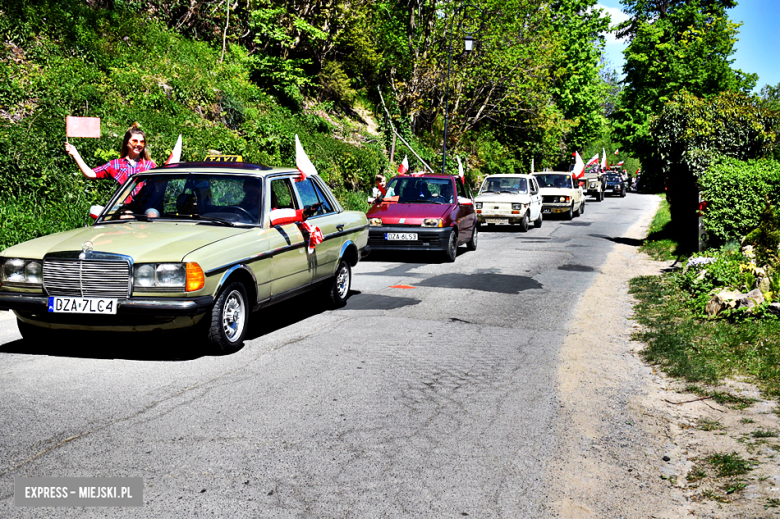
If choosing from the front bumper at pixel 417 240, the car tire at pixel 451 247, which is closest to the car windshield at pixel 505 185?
the car tire at pixel 451 247

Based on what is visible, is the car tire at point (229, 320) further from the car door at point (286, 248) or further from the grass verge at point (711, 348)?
the grass verge at point (711, 348)

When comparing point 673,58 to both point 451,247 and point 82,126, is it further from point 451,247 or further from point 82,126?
point 82,126

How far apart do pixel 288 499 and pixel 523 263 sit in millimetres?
11263

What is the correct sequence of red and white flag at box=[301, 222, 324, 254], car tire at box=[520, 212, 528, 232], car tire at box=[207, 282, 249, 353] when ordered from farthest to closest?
car tire at box=[520, 212, 528, 232] < red and white flag at box=[301, 222, 324, 254] < car tire at box=[207, 282, 249, 353]

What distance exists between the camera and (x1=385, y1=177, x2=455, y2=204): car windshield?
1504cm

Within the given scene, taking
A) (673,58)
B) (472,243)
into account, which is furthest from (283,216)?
(673,58)

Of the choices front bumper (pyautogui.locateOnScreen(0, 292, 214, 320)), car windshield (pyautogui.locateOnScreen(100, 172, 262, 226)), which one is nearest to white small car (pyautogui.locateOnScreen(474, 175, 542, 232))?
car windshield (pyautogui.locateOnScreen(100, 172, 262, 226))

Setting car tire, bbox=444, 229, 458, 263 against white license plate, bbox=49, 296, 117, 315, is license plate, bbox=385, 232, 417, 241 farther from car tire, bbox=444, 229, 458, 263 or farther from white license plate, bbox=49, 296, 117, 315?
white license plate, bbox=49, 296, 117, 315

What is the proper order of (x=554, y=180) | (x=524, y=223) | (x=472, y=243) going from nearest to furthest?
(x=472, y=243)
(x=524, y=223)
(x=554, y=180)

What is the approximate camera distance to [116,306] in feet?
19.3

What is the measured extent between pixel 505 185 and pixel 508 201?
3.76ft

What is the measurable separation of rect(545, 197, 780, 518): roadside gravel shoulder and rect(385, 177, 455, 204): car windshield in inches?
314

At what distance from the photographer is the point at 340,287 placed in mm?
9203

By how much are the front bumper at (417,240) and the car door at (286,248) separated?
5.97 meters
